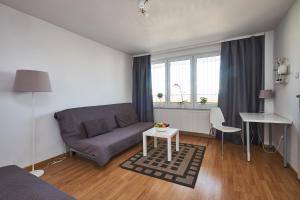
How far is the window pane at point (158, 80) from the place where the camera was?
4.38 metres

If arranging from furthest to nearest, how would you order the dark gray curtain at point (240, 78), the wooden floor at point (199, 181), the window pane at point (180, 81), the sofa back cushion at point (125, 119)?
the window pane at point (180, 81), the sofa back cushion at point (125, 119), the dark gray curtain at point (240, 78), the wooden floor at point (199, 181)

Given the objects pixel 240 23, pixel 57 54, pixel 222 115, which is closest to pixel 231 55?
pixel 240 23

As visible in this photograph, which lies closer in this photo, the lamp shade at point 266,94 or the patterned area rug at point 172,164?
the patterned area rug at point 172,164

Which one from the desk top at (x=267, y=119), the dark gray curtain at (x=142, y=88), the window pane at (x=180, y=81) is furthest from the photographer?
the dark gray curtain at (x=142, y=88)

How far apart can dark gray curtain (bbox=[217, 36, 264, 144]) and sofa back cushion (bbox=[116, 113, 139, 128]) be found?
2.23 metres

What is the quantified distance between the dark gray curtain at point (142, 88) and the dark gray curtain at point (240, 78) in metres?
1.95

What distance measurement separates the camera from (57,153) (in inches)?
105

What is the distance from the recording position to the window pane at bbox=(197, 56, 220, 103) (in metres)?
3.62

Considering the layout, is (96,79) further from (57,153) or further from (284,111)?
(284,111)

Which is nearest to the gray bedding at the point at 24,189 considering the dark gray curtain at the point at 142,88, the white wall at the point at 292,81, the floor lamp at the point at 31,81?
the floor lamp at the point at 31,81

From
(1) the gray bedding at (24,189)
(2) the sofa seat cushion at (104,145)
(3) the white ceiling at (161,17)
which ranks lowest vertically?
(2) the sofa seat cushion at (104,145)

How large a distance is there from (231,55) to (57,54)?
363cm

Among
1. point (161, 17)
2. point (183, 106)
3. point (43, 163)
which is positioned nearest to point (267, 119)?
point (183, 106)

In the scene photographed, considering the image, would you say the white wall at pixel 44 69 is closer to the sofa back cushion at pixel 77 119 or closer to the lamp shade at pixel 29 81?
the sofa back cushion at pixel 77 119
